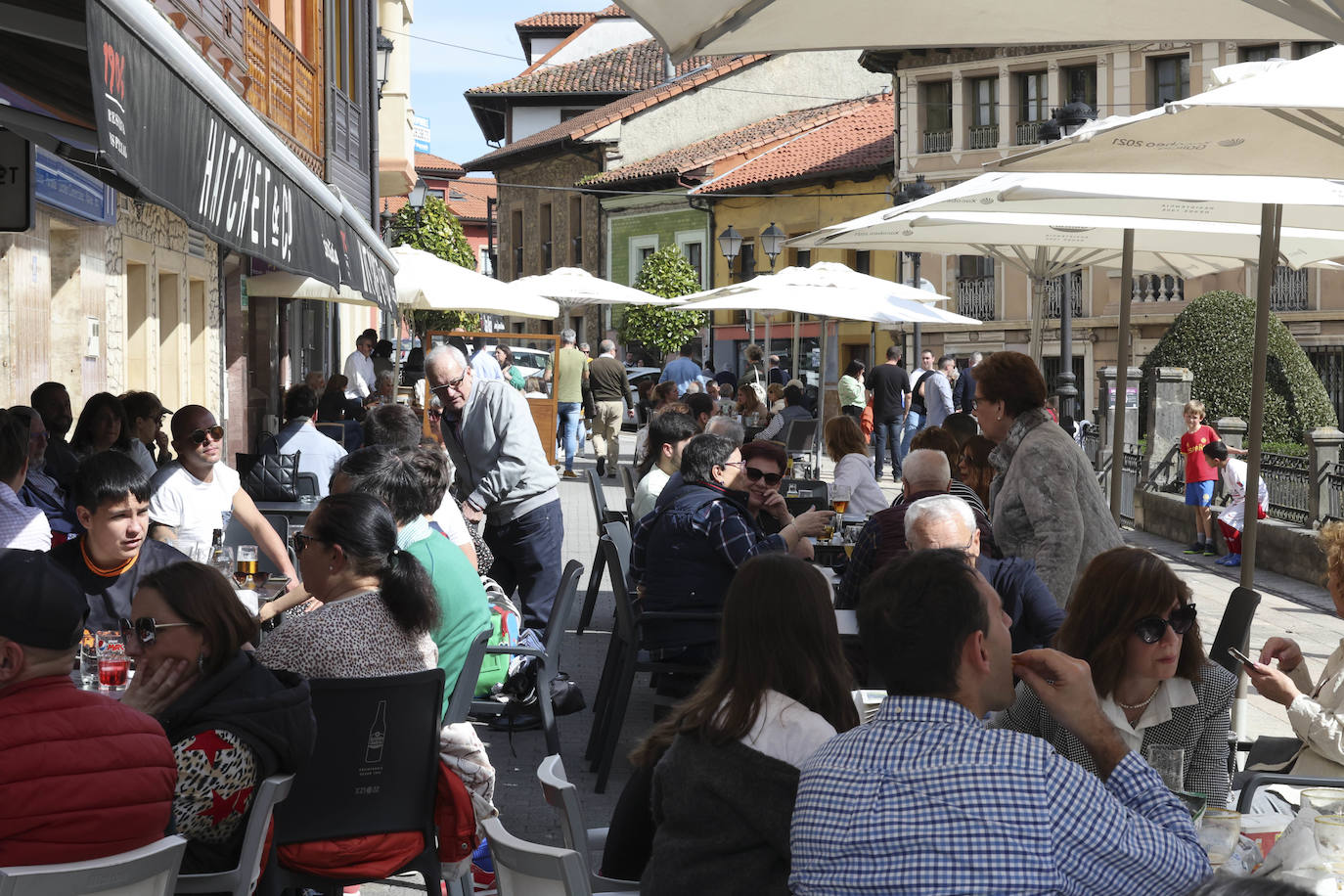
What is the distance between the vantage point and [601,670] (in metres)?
8.84

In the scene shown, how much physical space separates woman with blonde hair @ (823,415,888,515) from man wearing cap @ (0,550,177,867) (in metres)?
6.40

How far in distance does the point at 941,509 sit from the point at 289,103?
12685 mm

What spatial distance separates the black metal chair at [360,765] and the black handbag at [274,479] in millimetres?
5814

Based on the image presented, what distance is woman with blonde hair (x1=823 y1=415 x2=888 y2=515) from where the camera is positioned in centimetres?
931

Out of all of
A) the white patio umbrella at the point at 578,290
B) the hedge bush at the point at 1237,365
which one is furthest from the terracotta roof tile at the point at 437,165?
the hedge bush at the point at 1237,365

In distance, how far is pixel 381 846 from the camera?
409 cm

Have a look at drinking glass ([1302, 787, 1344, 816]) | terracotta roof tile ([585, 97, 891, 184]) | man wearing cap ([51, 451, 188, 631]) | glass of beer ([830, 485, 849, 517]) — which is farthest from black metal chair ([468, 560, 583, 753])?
terracotta roof tile ([585, 97, 891, 184])

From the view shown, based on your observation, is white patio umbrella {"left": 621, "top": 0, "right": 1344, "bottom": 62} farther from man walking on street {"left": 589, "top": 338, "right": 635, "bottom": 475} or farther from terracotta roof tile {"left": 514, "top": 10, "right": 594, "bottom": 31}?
terracotta roof tile {"left": 514, "top": 10, "right": 594, "bottom": 31}

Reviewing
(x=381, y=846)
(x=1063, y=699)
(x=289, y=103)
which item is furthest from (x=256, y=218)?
(x=289, y=103)

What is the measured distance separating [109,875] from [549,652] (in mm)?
3355

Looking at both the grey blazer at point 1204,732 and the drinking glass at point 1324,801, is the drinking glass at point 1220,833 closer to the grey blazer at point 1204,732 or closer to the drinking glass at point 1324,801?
the drinking glass at point 1324,801

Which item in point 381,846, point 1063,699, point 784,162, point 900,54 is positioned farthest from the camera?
point 784,162

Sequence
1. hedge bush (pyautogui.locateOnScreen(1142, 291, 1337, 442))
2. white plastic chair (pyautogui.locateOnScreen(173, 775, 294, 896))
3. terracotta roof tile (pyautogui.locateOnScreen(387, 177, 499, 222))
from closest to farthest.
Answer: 1. white plastic chair (pyautogui.locateOnScreen(173, 775, 294, 896))
2. hedge bush (pyautogui.locateOnScreen(1142, 291, 1337, 442))
3. terracotta roof tile (pyautogui.locateOnScreen(387, 177, 499, 222))

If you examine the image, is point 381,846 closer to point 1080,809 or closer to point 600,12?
point 1080,809
